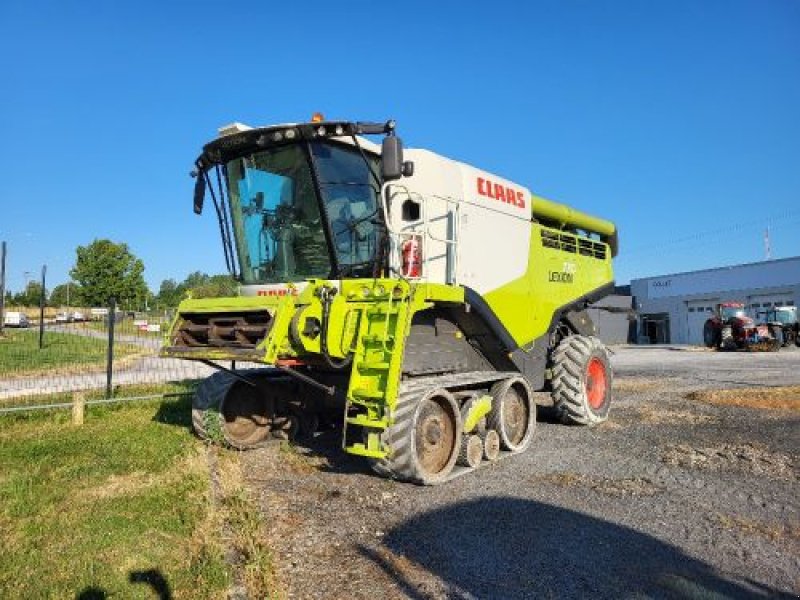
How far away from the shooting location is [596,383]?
9.24m

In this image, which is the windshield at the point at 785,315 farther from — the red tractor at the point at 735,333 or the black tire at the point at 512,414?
the black tire at the point at 512,414

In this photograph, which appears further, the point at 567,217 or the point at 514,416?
the point at 567,217

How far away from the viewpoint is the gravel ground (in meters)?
3.62

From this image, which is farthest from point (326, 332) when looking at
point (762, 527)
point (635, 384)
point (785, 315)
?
point (785, 315)

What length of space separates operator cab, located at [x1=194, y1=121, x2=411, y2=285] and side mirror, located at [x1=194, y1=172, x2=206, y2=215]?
0.04 ft

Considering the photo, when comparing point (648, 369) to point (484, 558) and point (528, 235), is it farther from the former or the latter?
point (484, 558)

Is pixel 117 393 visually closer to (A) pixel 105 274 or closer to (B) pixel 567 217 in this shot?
(B) pixel 567 217

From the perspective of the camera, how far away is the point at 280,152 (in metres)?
6.35

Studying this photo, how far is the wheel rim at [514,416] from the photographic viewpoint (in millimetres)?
7016

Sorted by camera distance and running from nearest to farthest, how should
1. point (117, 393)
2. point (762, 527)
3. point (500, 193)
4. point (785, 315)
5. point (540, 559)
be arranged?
point (540, 559), point (762, 527), point (500, 193), point (117, 393), point (785, 315)

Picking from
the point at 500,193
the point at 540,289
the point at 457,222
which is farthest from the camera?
the point at 540,289

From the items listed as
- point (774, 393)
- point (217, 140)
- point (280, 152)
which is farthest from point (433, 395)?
point (774, 393)

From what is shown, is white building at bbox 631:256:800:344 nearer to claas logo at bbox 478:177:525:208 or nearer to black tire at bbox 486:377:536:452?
claas logo at bbox 478:177:525:208

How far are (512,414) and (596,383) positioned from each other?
2698 mm
